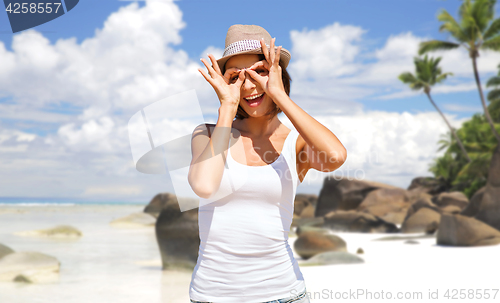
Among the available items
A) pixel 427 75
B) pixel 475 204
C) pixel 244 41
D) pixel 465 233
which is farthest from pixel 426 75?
pixel 244 41

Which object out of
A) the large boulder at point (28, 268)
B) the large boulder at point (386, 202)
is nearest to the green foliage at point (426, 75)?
the large boulder at point (386, 202)

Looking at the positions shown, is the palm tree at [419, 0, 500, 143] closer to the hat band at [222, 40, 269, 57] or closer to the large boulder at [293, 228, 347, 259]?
the large boulder at [293, 228, 347, 259]

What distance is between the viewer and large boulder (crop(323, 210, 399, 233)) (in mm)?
16328

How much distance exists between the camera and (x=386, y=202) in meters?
21.8

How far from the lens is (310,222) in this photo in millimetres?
19453

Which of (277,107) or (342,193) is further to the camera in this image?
(342,193)

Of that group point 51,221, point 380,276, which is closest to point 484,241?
point 380,276

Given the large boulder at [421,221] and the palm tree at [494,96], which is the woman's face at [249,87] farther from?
the palm tree at [494,96]

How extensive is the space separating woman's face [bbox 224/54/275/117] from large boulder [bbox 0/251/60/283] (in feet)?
27.4

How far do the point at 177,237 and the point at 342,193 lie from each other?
48.7ft

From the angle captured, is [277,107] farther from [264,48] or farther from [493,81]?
[493,81]

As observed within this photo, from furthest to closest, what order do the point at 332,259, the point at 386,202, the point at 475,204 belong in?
the point at 386,202 → the point at 475,204 → the point at 332,259

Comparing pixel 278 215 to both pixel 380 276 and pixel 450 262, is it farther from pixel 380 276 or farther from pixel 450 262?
pixel 450 262

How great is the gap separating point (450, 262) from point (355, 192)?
13.1 metres
